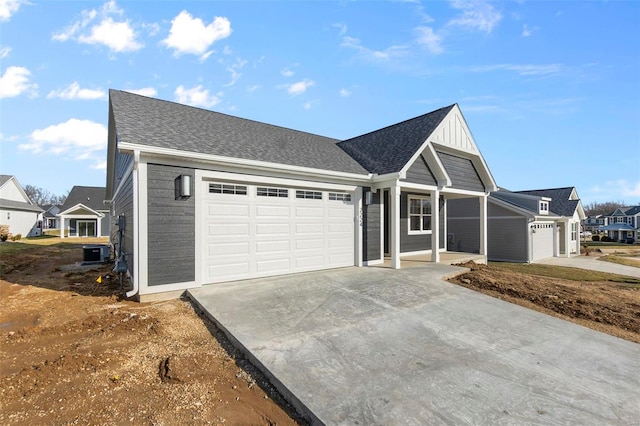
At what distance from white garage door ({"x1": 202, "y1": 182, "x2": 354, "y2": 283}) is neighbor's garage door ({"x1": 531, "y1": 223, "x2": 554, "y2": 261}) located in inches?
654

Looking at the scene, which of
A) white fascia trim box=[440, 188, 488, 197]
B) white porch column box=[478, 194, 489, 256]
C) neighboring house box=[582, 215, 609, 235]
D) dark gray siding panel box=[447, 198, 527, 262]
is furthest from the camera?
neighboring house box=[582, 215, 609, 235]

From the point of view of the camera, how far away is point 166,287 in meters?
6.12

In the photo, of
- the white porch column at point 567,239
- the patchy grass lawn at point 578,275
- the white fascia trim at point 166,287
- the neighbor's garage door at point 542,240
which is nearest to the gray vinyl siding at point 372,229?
the white fascia trim at point 166,287

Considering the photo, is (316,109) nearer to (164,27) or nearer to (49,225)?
(164,27)

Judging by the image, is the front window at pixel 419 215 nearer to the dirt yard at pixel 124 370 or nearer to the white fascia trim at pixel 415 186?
the white fascia trim at pixel 415 186

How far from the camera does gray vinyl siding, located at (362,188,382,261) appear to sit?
377 inches

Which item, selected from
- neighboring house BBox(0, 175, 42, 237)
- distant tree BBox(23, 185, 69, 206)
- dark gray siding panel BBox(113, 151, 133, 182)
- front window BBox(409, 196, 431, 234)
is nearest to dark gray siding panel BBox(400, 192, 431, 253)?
front window BBox(409, 196, 431, 234)

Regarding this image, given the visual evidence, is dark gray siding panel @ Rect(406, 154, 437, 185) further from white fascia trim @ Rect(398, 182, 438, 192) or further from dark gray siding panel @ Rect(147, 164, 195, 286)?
dark gray siding panel @ Rect(147, 164, 195, 286)

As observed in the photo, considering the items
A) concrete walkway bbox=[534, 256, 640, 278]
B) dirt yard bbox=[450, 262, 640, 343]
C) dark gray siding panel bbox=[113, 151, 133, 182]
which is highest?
dark gray siding panel bbox=[113, 151, 133, 182]

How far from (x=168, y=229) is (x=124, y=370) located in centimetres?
331

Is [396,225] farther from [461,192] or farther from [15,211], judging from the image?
[15,211]

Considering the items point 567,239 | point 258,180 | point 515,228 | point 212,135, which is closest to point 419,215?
point 258,180

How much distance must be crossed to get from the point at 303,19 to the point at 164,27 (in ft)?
13.1

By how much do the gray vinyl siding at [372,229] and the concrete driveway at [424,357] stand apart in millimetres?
2961
